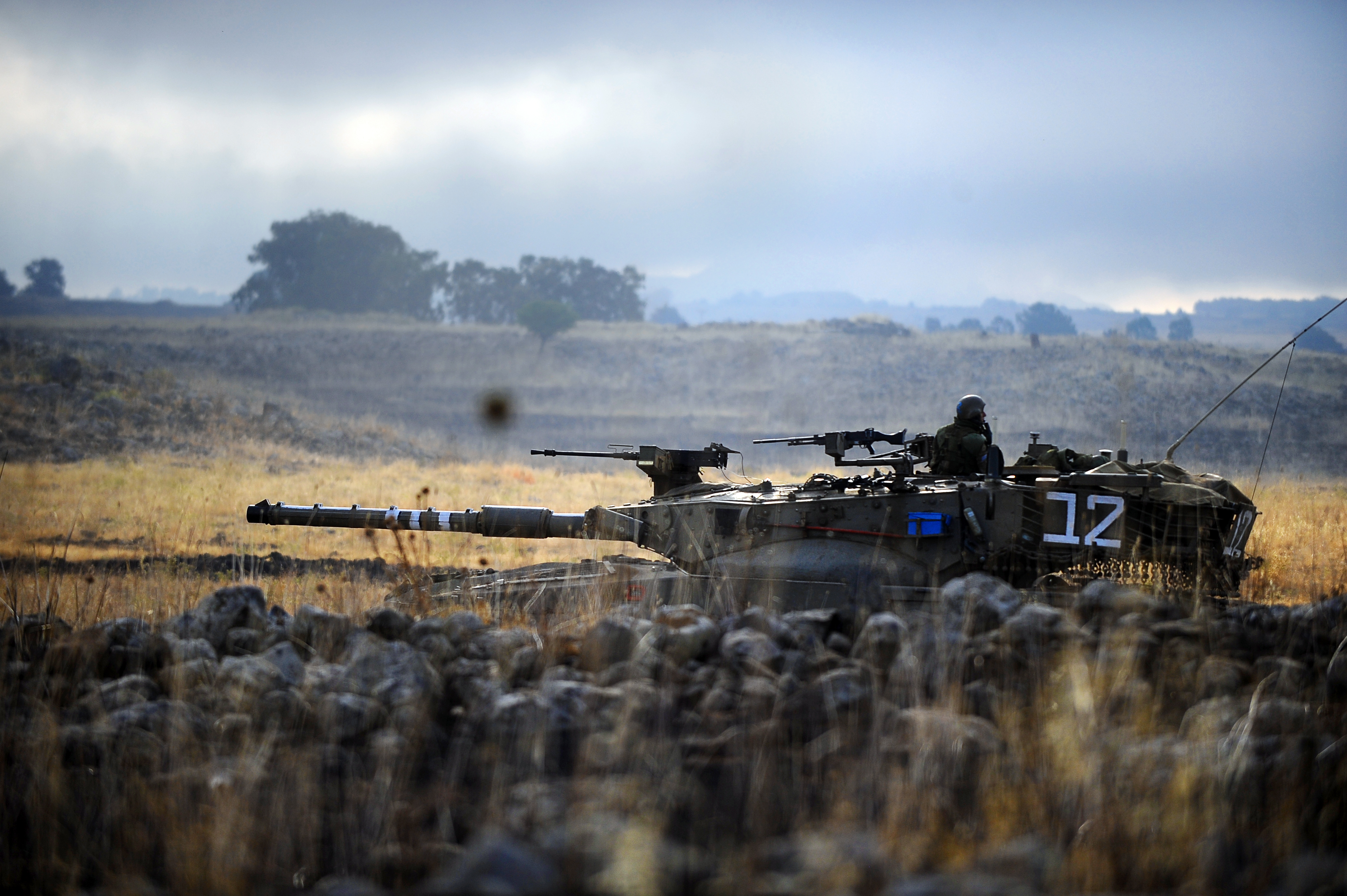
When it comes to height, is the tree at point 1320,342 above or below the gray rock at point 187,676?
above

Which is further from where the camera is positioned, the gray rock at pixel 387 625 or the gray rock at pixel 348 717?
the gray rock at pixel 387 625

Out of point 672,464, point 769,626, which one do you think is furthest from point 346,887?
point 672,464

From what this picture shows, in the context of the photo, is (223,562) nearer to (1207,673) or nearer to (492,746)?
(492,746)

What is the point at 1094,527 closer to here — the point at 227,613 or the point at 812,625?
the point at 812,625

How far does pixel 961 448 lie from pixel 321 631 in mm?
6274

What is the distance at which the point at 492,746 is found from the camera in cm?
487

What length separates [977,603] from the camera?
21.4ft

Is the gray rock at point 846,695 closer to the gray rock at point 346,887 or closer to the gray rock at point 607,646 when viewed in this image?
the gray rock at point 607,646

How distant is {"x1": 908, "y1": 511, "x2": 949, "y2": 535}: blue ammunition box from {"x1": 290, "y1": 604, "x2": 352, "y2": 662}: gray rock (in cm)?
473

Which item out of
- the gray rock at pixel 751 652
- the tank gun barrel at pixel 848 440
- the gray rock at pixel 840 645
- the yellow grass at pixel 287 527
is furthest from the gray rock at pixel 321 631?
the tank gun barrel at pixel 848 440

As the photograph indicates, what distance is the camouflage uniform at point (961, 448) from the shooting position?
9.78 metres

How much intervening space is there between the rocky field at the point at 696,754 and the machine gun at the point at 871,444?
10.5ft

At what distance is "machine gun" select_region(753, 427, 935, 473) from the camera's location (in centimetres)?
977

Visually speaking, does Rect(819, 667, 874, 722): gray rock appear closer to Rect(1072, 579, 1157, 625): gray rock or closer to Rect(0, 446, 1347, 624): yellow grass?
Rect(1072, 579, 1157, 625): gray rock
